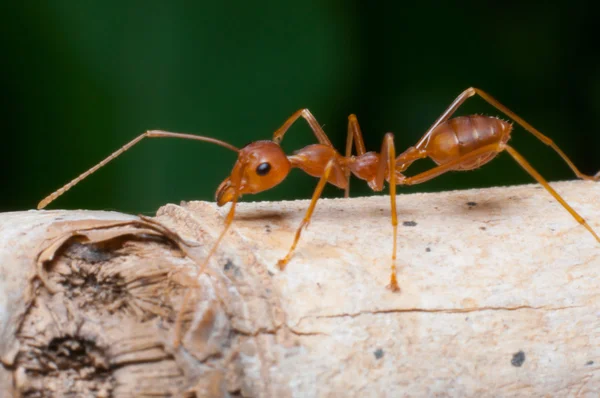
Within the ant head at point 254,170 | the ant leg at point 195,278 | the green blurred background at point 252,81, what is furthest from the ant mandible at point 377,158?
the green blurred background at point 252,81

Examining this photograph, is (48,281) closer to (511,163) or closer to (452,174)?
(452,174)

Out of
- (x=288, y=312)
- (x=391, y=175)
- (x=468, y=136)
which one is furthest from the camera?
(x=468, y=136)

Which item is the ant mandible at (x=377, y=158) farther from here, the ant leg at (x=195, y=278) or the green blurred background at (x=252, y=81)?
the green blurred background at (x=252, y=81)

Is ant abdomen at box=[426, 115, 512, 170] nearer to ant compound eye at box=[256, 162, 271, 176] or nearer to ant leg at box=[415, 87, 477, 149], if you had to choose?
ant leg at box=[415, 87, 477, 149]

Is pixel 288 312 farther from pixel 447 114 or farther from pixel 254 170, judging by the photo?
pixel 447 114

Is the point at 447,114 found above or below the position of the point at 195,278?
above

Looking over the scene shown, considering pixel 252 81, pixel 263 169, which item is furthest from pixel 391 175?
pixel 252 81
